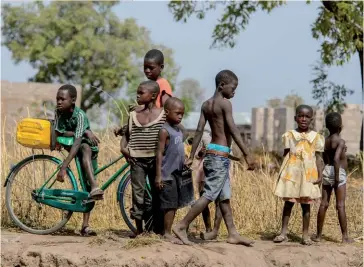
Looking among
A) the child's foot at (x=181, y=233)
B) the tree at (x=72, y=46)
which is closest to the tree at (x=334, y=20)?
the child's foot at (x=181, y=233)

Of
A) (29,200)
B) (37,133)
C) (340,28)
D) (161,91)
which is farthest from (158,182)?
(340,28)

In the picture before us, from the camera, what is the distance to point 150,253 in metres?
5.70

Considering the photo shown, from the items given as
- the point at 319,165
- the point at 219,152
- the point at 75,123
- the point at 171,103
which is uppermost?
the point at 171,103

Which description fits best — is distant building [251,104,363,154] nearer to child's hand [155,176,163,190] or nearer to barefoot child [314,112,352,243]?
barefoot child [314,112,352,243]

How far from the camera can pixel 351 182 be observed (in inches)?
486

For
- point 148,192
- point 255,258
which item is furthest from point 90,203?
point 255,258

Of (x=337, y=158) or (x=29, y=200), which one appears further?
(x=29, y=200)

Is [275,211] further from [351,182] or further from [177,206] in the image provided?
[351,182]

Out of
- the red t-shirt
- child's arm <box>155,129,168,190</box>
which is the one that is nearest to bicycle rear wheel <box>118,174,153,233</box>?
child's arm <box>155,129,168,190</box>

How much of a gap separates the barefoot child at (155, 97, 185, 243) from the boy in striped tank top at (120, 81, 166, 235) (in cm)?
12

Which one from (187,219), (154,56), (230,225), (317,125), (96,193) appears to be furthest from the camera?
(317,125)

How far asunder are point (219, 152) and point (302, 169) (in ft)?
3.23

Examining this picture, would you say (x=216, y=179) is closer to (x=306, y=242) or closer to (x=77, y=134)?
(x=306, y=242)

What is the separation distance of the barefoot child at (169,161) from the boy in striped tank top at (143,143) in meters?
0.12
